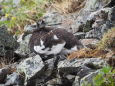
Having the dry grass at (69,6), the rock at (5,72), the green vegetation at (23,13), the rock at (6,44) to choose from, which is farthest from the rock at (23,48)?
the dry grass at (69,6)

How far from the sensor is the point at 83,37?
36.6 feet

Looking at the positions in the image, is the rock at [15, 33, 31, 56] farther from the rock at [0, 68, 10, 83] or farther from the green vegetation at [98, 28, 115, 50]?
the green vegetation at [98, 28, 115, 50]

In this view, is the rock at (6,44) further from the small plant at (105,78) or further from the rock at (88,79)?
the small plant at (105,78)

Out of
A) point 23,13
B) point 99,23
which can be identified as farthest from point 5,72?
point 23,13

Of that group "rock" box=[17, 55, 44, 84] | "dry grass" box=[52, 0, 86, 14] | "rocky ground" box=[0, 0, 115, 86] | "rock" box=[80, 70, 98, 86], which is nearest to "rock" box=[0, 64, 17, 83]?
"rocky ground" box=[0, 0, 115, 86]

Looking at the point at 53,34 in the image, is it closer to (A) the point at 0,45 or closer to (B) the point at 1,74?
(B) the point at 1,74

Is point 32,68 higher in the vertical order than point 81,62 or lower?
lower

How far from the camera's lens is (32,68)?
8.52m

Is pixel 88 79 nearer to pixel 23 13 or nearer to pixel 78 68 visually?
pixel 78 68

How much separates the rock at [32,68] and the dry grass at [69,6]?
5.91 metres

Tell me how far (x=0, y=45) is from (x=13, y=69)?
148 centimetres

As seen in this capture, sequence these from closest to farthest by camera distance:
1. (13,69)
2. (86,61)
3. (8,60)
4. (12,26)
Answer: (86,61) → (13,69) → (8,60) → (12,26)

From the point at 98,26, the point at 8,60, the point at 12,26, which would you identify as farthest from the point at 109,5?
the point at 12,26

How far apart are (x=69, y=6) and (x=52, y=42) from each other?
588cm
